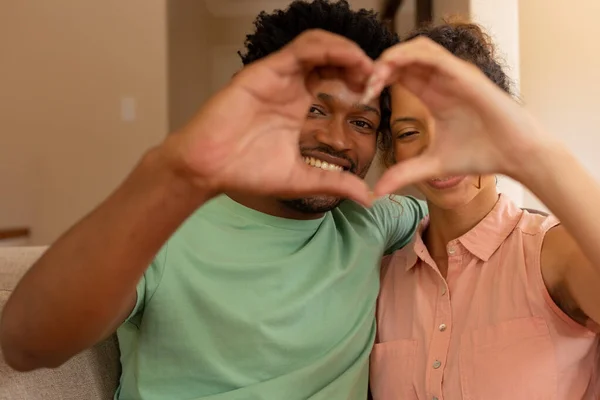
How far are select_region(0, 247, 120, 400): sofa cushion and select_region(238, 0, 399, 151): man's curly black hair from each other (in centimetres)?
69

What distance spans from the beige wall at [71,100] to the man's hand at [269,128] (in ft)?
7.33

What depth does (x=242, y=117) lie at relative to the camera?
61cm

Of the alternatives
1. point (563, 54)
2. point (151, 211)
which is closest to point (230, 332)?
point (151, 211)

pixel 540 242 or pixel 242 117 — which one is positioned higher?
pixel 242 117

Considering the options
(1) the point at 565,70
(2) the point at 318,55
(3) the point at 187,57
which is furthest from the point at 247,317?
(3) the point at 187,57

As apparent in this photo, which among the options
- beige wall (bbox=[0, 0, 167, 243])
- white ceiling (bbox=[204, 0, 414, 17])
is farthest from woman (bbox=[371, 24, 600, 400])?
white ceiling (bbox=[204, 0, 414, 17])

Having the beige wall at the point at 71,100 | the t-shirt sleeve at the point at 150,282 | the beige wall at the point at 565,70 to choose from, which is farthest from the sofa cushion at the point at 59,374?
the beige wall at the point at 71,100

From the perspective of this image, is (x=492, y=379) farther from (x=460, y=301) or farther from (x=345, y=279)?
(x=345, y=279)

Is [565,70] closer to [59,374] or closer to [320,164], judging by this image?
[320,164]

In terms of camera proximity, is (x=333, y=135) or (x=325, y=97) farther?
(x=333, y=135)

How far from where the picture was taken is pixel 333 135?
1130mm

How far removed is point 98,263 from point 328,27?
0.86m

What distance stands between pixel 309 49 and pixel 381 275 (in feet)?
2.07

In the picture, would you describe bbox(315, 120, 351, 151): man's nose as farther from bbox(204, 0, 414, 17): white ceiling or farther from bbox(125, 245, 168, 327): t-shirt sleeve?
bbox(204, 0, 414, 17): white ceiling
